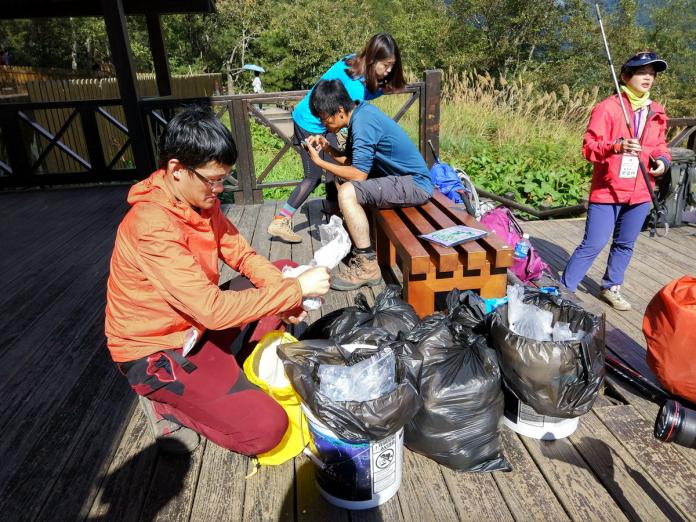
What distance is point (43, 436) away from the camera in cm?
218

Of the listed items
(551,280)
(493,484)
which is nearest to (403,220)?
(551,280)

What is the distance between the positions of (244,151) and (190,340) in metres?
4.08

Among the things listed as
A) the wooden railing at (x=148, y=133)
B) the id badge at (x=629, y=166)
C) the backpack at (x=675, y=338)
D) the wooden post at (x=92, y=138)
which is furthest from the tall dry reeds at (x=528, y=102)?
the backpack at (x=675, y=338)

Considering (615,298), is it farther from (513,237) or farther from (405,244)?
(405,244)

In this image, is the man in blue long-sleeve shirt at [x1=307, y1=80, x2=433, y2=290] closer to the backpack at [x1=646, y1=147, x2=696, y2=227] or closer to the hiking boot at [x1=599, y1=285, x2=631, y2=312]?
the hiking boot at [x1=599, y1=285, x2=631, y2=312]

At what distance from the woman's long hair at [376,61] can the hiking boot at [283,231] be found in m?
1.40

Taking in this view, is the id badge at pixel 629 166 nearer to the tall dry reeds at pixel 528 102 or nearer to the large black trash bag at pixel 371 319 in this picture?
the large black trash bag at pixel 371 319

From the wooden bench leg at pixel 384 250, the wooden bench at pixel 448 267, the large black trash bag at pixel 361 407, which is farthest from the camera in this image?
the wooden bench leg at pixel 384 250

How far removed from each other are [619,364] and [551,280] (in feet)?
2.69

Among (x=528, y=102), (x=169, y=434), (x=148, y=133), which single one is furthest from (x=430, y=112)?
(x=169, y=434)

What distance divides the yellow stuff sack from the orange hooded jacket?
0.88ft

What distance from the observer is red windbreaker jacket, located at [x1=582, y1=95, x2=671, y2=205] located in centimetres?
294

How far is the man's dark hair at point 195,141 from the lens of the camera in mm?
1709

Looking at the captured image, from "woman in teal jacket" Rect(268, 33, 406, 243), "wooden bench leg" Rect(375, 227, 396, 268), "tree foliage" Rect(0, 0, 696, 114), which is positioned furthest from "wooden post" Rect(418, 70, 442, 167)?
"tree foliage" Rect(0, 0, 696, 114)
